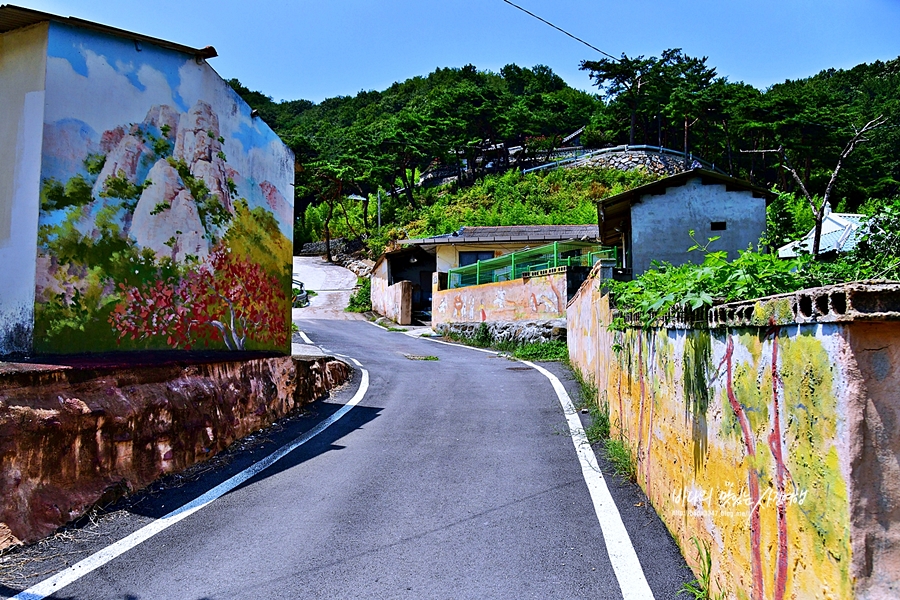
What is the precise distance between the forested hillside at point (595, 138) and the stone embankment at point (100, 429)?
3490 cm

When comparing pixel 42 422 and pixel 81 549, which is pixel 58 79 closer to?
pixel 42 422

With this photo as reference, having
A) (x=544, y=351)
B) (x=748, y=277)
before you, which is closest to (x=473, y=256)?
(x=544, y=351)

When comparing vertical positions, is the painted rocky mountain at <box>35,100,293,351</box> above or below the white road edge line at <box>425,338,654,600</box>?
above

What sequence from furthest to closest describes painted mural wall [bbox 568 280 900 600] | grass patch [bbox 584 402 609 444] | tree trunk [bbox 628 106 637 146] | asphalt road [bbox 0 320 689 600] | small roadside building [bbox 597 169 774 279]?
1. tree trunk [bbox 628 106 637 146]
2. small roadside building [bbox 597 169 774 279]
3. grass patch [bbox 584 402 609 444]
4. asphalt road [bbox 0 320 689 600]
5. painted mural wall [bbox 568 280 900 600]

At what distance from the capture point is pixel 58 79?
8.31 m

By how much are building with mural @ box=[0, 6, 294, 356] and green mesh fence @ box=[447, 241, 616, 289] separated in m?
13.9

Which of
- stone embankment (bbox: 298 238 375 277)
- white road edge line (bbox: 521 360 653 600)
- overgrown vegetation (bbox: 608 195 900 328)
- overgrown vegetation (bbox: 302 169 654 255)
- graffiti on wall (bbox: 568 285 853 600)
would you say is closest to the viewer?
graffiti on wall (bbox: 568 285 853 600)

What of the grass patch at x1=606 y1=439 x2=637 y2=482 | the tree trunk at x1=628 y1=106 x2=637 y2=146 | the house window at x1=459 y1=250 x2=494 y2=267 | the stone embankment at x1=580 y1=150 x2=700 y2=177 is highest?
the tree trunk at x1=628 y1=106 x2=637 y2=146

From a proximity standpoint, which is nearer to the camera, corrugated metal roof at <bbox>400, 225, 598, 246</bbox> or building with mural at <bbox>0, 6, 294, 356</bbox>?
building with mural at <bbox>0, 6, 294, 356</bbox>

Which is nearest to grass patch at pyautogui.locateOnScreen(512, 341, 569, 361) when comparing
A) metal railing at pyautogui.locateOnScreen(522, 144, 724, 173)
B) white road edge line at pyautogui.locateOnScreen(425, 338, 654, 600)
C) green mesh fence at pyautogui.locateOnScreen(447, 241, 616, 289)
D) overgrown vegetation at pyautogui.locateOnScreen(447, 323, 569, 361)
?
overgrown vegetation at pyautogui.locateOnScreen(447, 323, 569, 361)

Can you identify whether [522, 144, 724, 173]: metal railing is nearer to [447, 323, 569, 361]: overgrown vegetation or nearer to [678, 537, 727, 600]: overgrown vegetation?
[447, 323, 569, 361]: overgrown vegetation

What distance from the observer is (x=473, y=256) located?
3288cm

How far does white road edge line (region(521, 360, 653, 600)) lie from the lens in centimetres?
435

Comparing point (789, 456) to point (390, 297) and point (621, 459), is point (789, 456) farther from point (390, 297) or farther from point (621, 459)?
point (390, 297)
